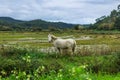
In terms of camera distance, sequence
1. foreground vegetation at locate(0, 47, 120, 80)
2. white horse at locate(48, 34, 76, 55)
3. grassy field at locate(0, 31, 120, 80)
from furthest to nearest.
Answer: white horse at locate(48, 34, 76, 55), grassy field at locate(0, 31, 120, 80), foreground vegetation at locate(0, 47, 120, 80)

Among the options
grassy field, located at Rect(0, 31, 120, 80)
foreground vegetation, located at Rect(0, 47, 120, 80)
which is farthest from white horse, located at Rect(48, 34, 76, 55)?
foreground vegetation, located at Rect(0, 47, 120, 80)

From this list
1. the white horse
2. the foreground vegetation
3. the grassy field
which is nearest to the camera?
the foreground vegetation

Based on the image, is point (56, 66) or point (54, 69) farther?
point (56, 66)

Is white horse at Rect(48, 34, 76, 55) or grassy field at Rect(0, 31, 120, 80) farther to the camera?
white horse at Rect(48, 34, 76, 55)

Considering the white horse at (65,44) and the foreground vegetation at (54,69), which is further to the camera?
the white horse at (65,44)

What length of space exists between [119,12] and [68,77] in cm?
11186

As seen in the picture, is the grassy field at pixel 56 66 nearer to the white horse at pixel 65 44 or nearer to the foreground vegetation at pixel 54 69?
the foreground vegetation at pixel 54 69

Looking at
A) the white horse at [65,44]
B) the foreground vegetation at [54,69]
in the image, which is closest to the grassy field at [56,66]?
the foreground vegetation at [54,69]

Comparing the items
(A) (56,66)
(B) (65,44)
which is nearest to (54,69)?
(A) (56,66)

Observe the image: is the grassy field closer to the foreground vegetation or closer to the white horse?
the foreground vegetation

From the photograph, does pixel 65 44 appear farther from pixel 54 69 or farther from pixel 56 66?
pixel 54 69

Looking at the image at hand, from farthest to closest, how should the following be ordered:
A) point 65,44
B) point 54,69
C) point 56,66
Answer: point 65,44 < point 56,66 < point 54,69

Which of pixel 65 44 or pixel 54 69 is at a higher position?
pixel 54 69

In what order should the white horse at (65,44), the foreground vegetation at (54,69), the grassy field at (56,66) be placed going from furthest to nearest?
the white horse at (65,44)
the grassy field at (56,66)
the foreground vegetation at (54,69)
